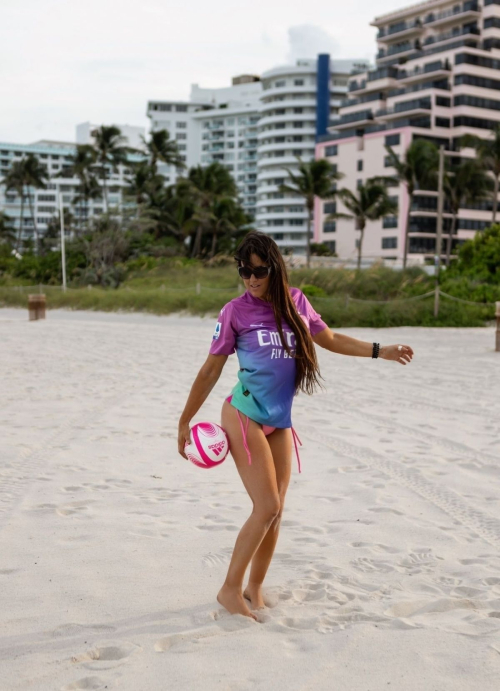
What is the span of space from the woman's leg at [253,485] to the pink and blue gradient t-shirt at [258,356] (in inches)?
2.9

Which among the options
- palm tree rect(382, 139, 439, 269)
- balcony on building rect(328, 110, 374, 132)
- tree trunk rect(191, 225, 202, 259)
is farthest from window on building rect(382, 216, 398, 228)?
tree trunk rect(191, 225, 202, 259)

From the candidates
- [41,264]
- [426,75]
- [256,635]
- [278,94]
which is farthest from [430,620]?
[278,94]

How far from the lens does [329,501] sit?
5617mm

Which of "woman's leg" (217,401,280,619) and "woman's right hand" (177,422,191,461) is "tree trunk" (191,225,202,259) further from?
"woman's leg" (217,401,280,619)

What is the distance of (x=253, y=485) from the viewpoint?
3.46 metres

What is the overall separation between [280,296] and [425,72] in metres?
83.4

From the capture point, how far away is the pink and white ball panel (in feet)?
11.5

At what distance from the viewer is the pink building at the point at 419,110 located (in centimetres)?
7606

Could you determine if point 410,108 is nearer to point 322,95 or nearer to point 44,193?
point 322,95

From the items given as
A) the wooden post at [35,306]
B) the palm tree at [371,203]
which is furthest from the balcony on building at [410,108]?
the wooden post at [35,306]

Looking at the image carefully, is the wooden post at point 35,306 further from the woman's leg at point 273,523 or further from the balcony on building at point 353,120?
the balcony on building at point 353,120

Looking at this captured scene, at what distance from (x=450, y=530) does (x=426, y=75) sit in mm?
81920

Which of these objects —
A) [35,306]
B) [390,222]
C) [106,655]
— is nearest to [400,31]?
[390,222]

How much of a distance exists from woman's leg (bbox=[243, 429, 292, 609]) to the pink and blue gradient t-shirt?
0.25ft
